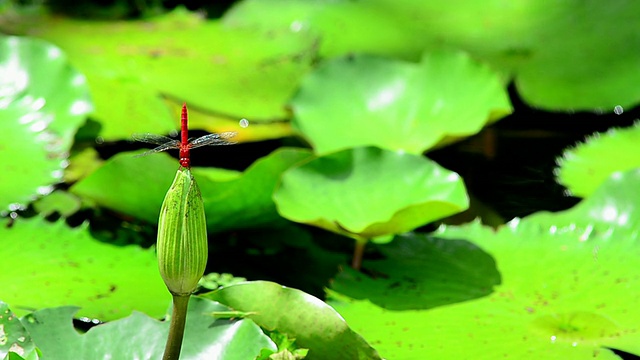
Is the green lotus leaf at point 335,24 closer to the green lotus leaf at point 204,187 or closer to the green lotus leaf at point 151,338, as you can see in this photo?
the green lotus leaf at point 204,187

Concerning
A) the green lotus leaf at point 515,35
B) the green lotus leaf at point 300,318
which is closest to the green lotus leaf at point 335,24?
the green lotus leaf at point 515,35

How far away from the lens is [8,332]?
2.75ft

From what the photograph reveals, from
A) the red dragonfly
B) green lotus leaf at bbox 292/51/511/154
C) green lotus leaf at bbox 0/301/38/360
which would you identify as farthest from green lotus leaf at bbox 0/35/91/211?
the red dragonfly

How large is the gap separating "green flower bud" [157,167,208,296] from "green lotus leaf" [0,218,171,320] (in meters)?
0.44

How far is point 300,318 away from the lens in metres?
0.95

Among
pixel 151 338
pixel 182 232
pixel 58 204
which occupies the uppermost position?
pixel 182 232

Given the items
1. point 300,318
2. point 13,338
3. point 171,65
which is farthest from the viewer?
point 171,65

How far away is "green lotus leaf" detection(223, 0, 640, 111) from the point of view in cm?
205

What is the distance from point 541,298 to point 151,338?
60 centimetres

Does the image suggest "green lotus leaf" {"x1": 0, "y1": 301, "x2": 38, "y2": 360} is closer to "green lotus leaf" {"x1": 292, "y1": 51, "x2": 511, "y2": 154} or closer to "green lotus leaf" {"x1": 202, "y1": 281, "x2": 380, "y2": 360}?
"green lotus leaf" {"x1": 202, "y1": 281, "x2": 380, "y2": 360}

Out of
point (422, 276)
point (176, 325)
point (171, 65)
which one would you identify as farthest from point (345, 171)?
point (171, 65)

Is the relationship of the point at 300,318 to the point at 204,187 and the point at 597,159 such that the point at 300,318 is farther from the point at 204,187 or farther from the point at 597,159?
the point at 597,159

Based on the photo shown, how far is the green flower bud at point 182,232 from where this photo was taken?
69cm

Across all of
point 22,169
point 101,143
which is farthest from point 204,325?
point 101,143
